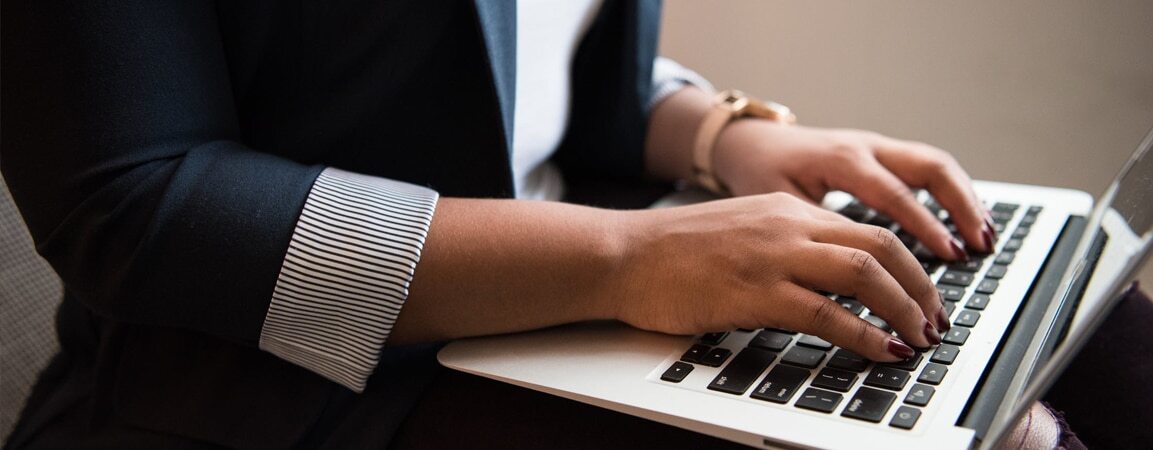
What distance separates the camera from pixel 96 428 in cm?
64

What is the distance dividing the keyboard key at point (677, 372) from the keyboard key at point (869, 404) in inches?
3.6

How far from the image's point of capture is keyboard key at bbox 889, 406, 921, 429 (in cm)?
43

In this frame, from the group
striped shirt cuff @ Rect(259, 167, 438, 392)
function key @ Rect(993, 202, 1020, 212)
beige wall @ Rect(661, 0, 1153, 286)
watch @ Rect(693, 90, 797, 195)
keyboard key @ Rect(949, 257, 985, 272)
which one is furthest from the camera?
beige wall @ Rect(661, 0, 1153, 286)

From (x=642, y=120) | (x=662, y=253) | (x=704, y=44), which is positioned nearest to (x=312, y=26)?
(x=662, y=253)

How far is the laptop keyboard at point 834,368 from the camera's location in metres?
0.46

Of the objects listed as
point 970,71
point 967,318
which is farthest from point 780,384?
point 970,71

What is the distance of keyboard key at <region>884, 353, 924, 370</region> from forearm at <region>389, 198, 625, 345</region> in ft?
0.54

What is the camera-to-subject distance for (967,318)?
1.80ft

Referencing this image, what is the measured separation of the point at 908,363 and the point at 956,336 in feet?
0.16

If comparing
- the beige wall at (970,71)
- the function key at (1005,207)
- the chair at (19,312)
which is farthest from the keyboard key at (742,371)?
the beige wall at (970,71)

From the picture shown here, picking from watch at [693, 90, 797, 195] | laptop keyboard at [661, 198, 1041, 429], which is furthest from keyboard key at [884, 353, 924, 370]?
watch at [693, 90, 797, 195]

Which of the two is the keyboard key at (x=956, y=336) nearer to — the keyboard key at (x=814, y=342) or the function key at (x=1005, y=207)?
the keyboard key at (x=814, y=342)

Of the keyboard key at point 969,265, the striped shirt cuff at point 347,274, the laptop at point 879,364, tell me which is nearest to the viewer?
the laptop at point 879,364

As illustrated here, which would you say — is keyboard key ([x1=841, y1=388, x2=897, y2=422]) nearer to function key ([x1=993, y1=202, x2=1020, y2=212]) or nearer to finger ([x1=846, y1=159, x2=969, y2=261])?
finger ([x1=846, y1=159, x2=969, y2=261])
